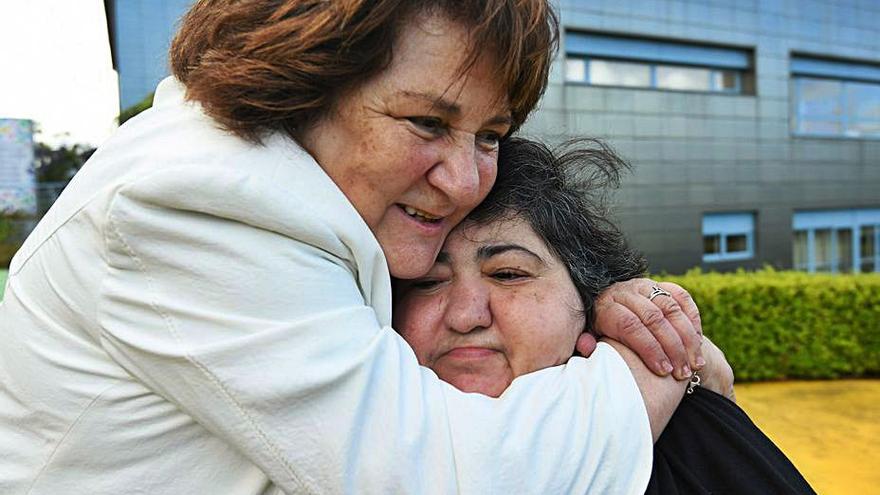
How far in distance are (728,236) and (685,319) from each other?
18.2 metres

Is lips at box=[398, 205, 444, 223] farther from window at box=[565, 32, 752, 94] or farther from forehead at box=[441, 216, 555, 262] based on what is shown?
window at box=[565, 32, 752, 94]

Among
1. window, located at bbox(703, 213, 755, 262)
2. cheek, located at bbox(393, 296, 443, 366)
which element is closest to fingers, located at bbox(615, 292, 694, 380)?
cheek, located at bbox(393, 296, 443, 366)

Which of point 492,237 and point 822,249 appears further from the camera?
point 822,249

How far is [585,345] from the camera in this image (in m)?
1.80

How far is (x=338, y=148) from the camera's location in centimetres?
138

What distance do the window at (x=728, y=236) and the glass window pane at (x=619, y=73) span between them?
3768mm

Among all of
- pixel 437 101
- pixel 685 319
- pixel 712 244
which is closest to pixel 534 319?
pixel 685 319

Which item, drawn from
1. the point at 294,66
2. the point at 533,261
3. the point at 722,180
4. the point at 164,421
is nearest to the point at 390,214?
the point at 294,66

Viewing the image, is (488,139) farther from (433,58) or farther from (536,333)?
(536,333)

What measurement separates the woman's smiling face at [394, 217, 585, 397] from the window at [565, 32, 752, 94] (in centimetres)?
1443

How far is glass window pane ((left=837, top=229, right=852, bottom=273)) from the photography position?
71.8 feet

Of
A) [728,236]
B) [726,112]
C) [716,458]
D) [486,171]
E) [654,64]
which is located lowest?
[728,236]

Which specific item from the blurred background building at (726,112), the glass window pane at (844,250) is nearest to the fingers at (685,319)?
the blurred background building at (726,112)

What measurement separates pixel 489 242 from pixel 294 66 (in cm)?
71
